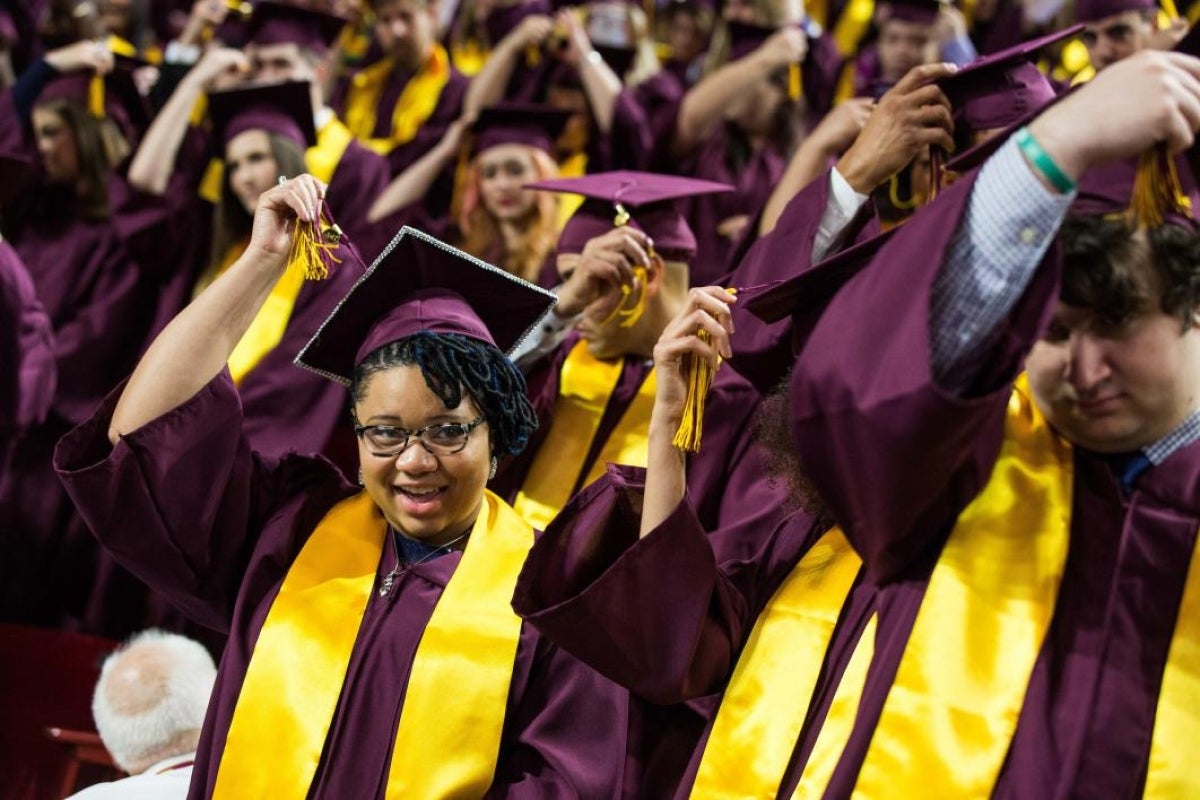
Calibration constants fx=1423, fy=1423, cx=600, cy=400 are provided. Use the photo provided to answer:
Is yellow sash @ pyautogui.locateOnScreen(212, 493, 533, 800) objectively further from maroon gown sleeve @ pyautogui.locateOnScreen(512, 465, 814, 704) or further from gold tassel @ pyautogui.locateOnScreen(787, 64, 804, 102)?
gold tassel @ pyautogui.locateOnScreen(787, 64, 804, 102)

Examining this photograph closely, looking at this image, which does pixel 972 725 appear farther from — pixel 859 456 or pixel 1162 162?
pixel 1162 162

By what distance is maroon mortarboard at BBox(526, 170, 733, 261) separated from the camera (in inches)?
134

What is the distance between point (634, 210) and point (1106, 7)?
6.77 ft

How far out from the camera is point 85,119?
5344 mm

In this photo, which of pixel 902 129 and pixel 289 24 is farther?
pixel 289 24

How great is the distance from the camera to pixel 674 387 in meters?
2.04

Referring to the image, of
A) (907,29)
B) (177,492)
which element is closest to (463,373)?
(177,492)

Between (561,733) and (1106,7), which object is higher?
(1106,7)

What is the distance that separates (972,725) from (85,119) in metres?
4.58

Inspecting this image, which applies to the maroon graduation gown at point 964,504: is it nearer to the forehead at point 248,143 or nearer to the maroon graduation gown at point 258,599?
the maroon graduation gown at point 258,599

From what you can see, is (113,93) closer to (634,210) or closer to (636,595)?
(634,210)

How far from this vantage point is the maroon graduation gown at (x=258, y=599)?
2.33 m

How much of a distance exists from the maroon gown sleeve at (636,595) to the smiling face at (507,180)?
263 cm

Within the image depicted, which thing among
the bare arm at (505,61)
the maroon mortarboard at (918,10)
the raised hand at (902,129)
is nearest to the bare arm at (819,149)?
the raised hand at (902,129)
